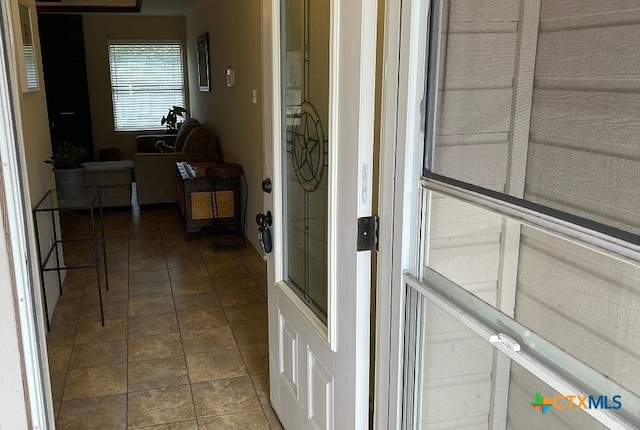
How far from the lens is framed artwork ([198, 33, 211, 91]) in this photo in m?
7.04

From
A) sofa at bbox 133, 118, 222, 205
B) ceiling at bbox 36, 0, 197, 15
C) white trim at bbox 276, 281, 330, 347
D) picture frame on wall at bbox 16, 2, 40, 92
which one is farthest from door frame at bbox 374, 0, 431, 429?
ceiling at bbox 36, 0, 197, 15

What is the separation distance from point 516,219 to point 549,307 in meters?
0.15

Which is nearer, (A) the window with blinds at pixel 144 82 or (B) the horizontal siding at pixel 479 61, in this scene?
(B) the horizontal siding at pixel 479 61

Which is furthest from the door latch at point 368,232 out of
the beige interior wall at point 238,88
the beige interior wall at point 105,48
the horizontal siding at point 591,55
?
the beige interior wall at point 105,48

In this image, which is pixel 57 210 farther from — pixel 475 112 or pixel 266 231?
pixel 475 112

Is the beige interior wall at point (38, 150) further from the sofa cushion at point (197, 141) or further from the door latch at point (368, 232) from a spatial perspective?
the door latch at point (368, 232)

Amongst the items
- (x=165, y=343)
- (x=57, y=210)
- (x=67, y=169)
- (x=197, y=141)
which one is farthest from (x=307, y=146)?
(x=197, y=141)

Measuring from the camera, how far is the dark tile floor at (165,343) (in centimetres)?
260

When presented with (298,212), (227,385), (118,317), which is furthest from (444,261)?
(118,317)

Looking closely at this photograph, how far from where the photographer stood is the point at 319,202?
1.91m

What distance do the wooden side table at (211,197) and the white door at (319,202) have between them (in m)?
3.01

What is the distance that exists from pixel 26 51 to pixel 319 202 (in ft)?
8.79

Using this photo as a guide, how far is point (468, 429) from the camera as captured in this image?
1.24 metres

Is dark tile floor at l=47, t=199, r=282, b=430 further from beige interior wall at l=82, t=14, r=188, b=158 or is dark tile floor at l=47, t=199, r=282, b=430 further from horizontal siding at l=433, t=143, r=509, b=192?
beige interior wall at l=82, t=14, r=188, b=158
